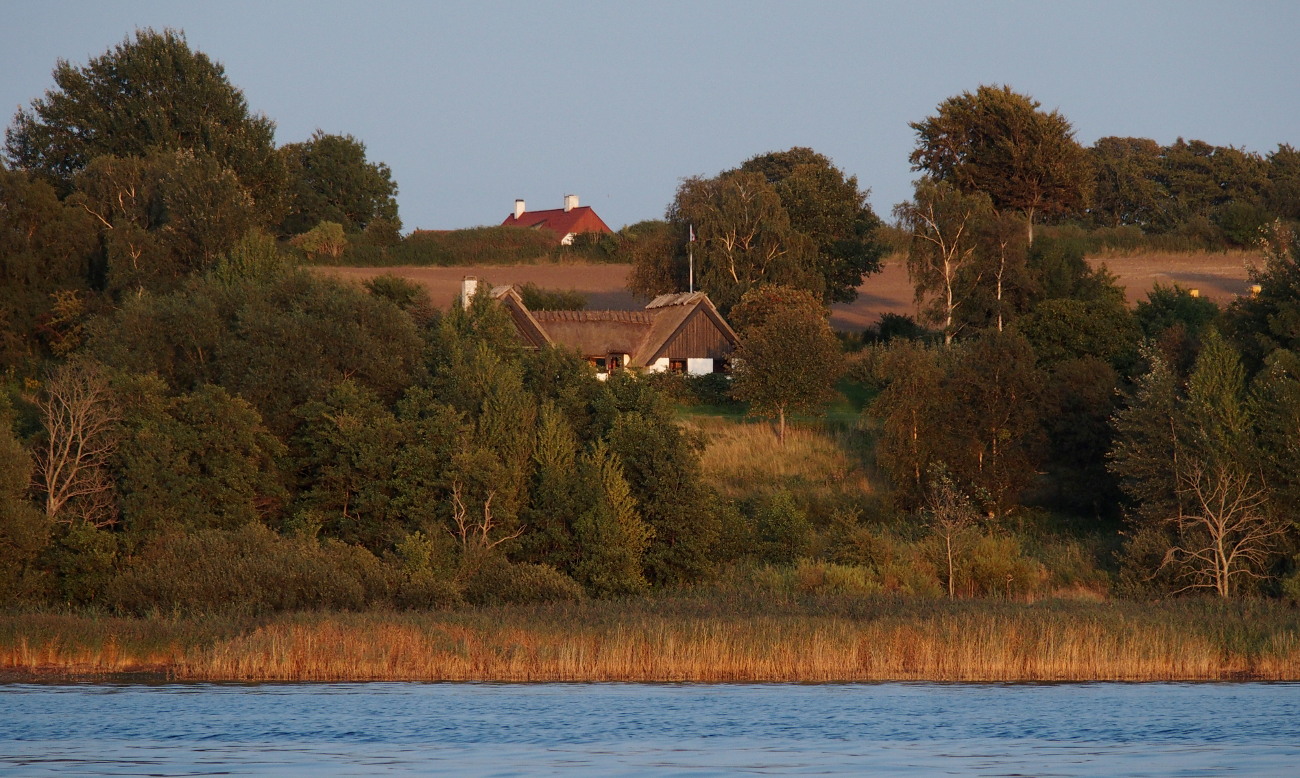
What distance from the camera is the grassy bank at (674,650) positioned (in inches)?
995

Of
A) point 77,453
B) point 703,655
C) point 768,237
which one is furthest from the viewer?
point 768,237

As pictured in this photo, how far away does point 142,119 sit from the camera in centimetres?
5981

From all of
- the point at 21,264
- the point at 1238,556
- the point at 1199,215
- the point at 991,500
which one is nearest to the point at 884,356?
the point at 991,500

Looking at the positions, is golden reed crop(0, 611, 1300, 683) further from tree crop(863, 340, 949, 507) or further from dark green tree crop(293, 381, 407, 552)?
tree crop(863, 340, 949, 507)

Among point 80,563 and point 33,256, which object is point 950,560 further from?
point 33,256

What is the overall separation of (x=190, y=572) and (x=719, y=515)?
539 inches

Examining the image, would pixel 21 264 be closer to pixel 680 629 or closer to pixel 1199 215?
pixel 680 629

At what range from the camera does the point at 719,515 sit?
127ft

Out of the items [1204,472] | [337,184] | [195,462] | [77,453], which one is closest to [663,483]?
[195,462]

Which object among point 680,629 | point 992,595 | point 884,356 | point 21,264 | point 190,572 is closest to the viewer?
point 680,629

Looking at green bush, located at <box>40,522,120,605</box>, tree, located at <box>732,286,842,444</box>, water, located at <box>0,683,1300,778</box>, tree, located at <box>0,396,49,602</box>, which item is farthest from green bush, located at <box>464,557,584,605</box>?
tree, located at <box>732,286,842,444</box>

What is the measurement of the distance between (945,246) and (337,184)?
5001 centimetres

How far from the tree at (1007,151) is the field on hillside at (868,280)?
4.97 meters

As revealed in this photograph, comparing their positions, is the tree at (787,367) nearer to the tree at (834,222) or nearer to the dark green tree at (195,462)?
the tree at (834,222)
